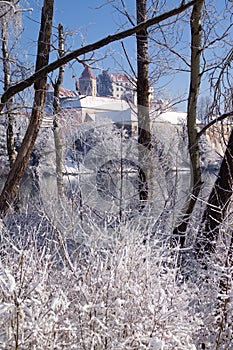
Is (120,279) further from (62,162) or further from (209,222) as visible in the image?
(62,162)

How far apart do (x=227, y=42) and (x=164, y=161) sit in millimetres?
2057

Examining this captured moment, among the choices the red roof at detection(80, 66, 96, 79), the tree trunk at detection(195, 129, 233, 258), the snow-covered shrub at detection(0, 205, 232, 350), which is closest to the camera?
the snow-covered shrub at detection(0, 205, 232, 350)

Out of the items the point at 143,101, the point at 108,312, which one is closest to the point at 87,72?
the point at 143,101

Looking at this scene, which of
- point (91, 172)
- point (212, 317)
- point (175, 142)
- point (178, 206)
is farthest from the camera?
point (175, 142)

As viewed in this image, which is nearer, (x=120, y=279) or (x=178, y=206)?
(x=120, y=279)

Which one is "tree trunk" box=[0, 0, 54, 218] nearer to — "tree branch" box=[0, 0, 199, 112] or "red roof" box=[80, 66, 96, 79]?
"red roof" box=[80, 66, 96, 79]

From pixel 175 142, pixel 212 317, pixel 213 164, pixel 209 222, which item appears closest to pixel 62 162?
pixel 175 142

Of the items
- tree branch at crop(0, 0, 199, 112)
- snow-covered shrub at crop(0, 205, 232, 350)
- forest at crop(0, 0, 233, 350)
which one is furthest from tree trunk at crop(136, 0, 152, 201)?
snow-covered shrub at crop(0, 205, 232, 350)

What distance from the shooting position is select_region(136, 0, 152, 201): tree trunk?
689 cm

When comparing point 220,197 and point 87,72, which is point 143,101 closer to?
point 87,72

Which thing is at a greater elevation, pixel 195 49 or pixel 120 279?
pixel 195 49

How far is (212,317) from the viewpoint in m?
3.21

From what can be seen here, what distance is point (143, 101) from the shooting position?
23.5 ft

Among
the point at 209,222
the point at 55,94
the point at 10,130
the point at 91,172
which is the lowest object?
the point at 209,222
